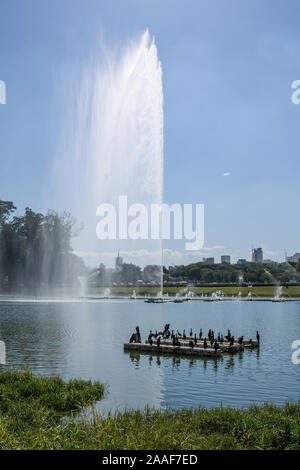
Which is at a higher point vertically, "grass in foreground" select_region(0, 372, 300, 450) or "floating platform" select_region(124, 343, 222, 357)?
"grass in foreground" select_region(0, 372, 300, 450)

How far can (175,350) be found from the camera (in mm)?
35375

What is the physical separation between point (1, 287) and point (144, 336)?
3623 inches

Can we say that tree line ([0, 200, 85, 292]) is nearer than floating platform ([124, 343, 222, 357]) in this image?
No

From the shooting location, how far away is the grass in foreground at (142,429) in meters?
12.3

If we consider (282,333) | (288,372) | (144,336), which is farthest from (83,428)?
(282,333)

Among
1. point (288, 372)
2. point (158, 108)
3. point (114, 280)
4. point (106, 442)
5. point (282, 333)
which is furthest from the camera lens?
point (114, 280)

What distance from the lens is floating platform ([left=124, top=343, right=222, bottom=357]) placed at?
33.9m

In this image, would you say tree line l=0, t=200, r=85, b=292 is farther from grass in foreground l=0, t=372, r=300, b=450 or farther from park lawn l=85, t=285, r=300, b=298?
grass in foreground l=0, t=372, r=300, b=450

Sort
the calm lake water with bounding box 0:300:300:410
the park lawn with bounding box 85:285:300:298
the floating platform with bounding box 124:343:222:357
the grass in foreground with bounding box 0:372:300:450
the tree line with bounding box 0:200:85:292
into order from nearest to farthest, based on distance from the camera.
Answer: the grass in foreground with bounding box 0:372:300:450, the calm lake water with bounding box 0:300:300:410, the floating platform with bounding box 124:343:222:357, the tree line with bounding box 0:200:85:292, the park lawn with bounding box 85:285:300:298

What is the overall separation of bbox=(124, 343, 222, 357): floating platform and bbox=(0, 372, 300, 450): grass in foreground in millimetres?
15645

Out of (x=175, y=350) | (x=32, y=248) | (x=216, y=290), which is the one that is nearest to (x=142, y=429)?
(x=175, y=350)

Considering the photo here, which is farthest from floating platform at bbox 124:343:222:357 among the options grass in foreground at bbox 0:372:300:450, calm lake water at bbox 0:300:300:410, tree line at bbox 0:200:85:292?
tree line at bbox 0:200:85:292

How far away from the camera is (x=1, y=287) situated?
128 m
